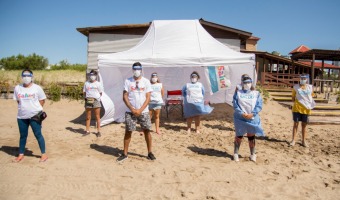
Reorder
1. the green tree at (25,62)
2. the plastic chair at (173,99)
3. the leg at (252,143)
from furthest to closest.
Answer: the green tree at (25,62) < the plastic chair at (173,99) < the leg at (252,143)

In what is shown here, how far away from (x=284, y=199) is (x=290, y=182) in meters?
0.67

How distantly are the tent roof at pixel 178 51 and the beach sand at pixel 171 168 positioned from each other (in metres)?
1.98

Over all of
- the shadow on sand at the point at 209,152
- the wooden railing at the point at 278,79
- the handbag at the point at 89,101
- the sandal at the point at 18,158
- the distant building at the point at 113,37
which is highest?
the distant building at the point at 113,37

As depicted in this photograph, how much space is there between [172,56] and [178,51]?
0.37 meters

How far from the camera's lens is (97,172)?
4555 mm

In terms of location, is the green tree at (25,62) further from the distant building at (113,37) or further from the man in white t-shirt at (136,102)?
the man in white t-shirt at (136,102)

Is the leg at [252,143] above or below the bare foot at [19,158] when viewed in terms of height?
above

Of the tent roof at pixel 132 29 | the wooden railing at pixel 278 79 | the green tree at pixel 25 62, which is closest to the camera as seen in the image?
the tent roof at pixel 132 29

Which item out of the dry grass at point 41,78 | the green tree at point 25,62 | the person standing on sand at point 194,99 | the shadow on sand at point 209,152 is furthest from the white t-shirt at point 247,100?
the green tree at point 25,62

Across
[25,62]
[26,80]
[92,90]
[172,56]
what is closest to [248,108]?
[172,56]

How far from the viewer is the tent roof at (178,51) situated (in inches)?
310

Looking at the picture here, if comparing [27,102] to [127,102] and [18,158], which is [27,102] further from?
[127,102]

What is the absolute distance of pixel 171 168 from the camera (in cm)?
482

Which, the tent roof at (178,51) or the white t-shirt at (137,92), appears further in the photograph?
the tent roof at (178,51)
